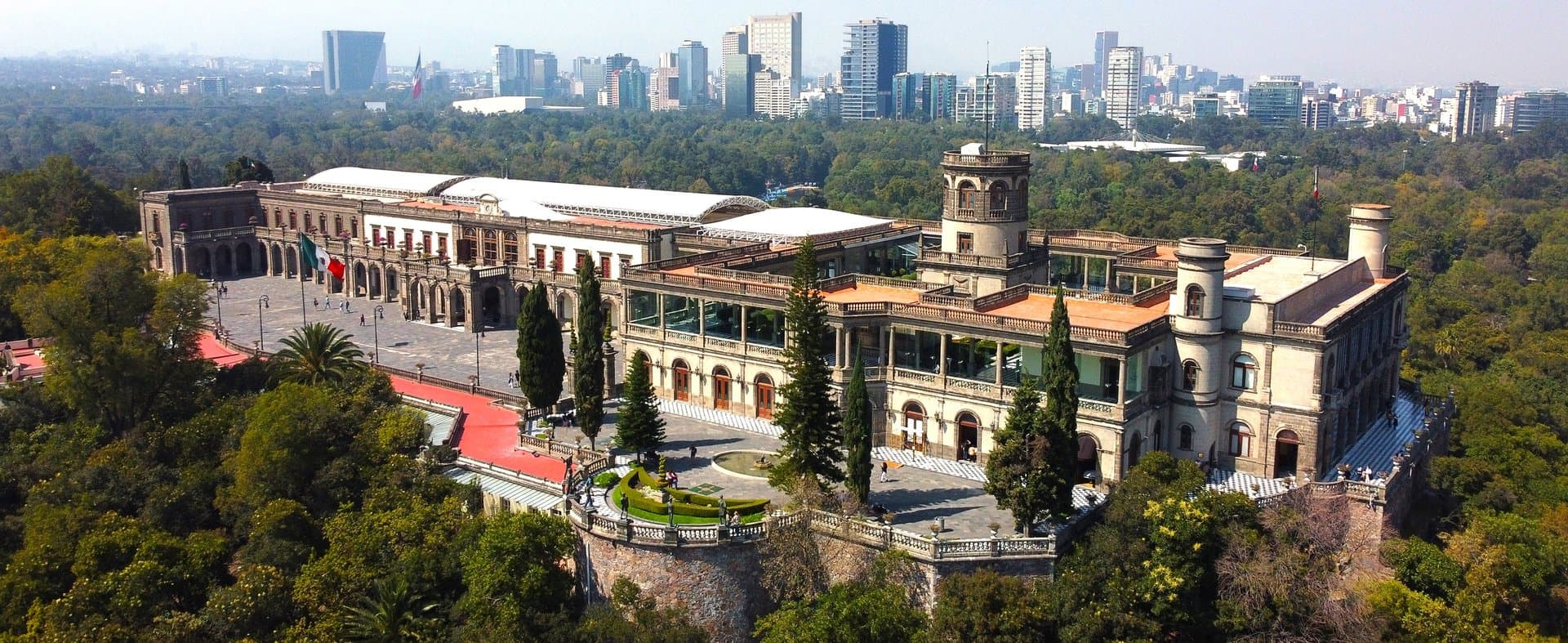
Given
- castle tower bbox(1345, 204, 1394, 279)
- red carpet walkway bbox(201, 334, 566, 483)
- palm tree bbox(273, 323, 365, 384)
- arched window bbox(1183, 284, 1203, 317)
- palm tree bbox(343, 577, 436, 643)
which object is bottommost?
palm tree bbox(343, 577, 436, 643)

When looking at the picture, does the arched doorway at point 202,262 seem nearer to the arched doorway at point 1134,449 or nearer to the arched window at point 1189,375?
the arched doorway at point 1134,449

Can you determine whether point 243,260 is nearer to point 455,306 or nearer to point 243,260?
point 243,260

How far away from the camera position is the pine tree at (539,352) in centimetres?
4800

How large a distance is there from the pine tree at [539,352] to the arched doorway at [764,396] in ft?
25.0

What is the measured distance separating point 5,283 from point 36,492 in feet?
84.9

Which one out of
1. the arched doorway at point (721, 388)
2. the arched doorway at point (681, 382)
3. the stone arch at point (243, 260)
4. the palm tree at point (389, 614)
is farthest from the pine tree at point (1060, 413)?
the stone arch at point (243, 260)

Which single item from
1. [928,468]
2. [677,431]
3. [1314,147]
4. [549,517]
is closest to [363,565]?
[549,517]

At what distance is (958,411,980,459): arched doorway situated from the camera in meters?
45.1

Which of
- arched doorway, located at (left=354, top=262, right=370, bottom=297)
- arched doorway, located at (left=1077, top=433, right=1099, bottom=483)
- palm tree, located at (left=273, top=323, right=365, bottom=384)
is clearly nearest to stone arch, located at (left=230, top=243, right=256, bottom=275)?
arched doorway, located at (left=354, top=262, right=370, bottom=297)

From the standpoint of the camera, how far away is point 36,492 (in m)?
44.5

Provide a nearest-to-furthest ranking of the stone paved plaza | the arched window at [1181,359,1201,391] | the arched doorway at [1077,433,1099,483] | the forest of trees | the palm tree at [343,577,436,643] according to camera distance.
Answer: the forest of trees
the palm tree at [343,577,436,643]
the stone paved plaza
the arched doorway at [1077,433,1099,483]
the arched window at [1181,359,1201,391]

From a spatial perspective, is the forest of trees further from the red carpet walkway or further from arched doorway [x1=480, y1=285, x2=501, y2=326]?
arched doorway [x1=480, y1=285, x2=501, y2=326]

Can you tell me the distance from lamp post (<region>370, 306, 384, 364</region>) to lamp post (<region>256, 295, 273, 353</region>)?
5334 mm

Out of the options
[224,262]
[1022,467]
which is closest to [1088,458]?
[1022,467]
